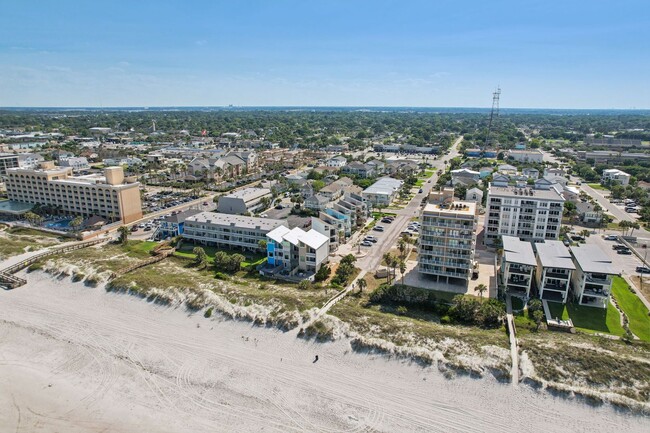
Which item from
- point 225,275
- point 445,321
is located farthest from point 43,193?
point 445,321

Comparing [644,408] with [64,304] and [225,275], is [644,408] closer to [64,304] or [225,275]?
[225,275]

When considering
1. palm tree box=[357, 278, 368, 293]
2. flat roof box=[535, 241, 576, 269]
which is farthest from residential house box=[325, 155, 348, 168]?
palm tree box=[357, 278, 368, 293]

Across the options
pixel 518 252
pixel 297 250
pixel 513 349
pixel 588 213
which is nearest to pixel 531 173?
pixel 588 213

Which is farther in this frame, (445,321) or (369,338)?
(445,321)

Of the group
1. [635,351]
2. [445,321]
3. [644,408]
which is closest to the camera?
[644,408]

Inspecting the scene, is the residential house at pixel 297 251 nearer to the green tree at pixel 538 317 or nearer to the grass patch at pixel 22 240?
the green tree at pixel 538 317

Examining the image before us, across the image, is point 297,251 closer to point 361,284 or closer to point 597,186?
point 361,284
